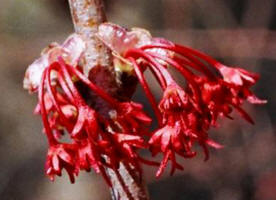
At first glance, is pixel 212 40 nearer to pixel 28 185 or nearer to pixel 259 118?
pixel 259 118

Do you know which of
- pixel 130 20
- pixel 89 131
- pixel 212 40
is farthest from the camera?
pixel 130 20

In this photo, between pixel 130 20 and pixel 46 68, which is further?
pixel 130 20

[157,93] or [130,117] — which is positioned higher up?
[130,117]

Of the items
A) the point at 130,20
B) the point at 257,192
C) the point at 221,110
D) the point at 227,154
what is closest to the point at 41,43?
the point at 130,20

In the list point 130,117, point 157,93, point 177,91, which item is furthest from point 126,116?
point 157,93

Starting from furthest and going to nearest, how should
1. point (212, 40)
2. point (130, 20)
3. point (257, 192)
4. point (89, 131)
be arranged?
point (130, 20) → point (212, 40) → point (257, 192) → point (89, 131)

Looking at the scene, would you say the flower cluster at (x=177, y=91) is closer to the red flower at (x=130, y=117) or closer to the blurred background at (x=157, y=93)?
the red flower at (x=130, y=117)

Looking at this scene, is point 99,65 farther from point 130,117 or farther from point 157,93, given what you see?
point 157,93

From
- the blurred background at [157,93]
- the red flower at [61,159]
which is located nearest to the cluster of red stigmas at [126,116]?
the red flower at [61,159]
